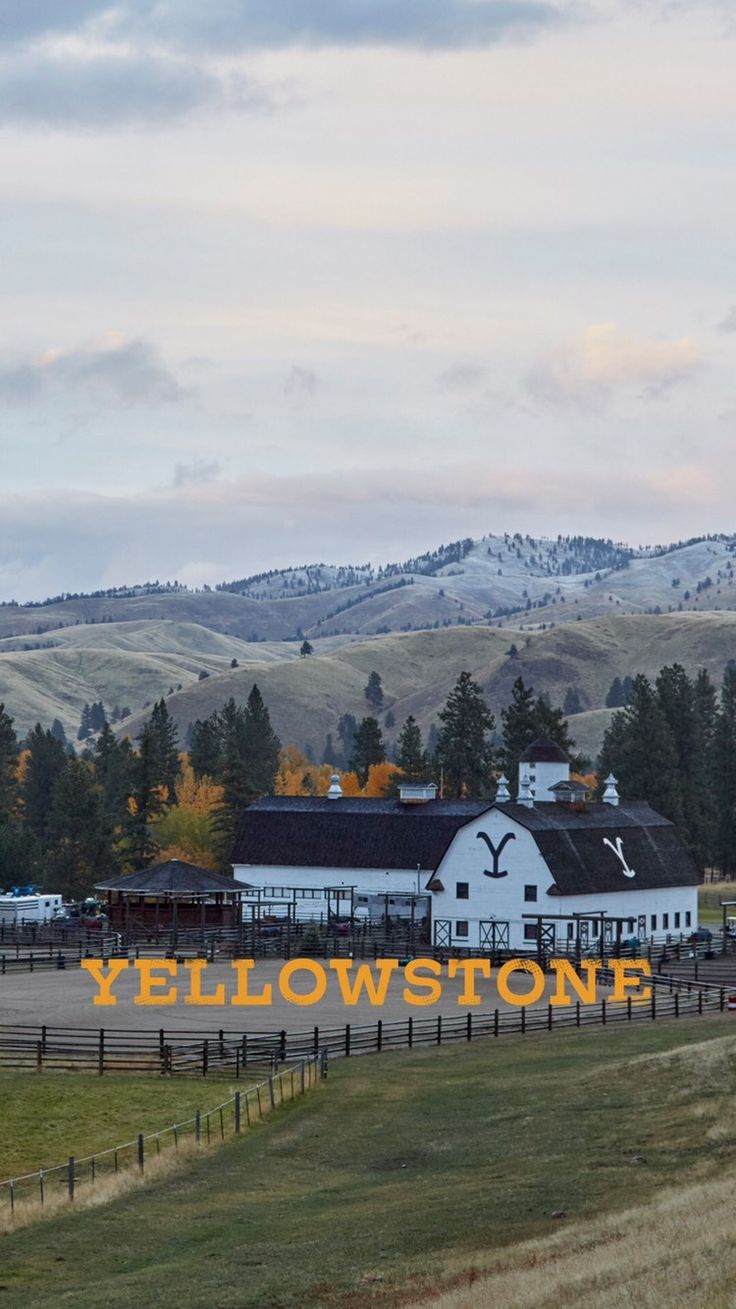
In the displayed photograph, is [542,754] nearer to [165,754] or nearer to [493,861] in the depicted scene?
[493,861]

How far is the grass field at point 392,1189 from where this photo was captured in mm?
27781

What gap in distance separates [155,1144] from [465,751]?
345 ft

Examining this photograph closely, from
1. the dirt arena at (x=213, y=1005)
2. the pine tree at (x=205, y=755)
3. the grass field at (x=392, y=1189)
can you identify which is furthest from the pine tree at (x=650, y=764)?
the grass field at (x=392, y=1189)

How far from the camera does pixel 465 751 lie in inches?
5694

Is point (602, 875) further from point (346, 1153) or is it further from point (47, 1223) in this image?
point (47, 1223)

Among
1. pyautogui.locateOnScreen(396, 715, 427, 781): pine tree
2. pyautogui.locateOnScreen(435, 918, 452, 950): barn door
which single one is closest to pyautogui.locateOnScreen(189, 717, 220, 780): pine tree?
pyautogui.locateOnScreen(396, 715, 427, 781): pine tree

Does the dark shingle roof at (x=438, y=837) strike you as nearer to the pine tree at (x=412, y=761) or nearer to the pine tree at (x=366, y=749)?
the pine tree at (x=412, y=761)

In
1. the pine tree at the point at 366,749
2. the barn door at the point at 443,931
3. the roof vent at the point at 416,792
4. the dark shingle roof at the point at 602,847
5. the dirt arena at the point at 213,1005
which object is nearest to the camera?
the dirt arena at the point at 213,1005

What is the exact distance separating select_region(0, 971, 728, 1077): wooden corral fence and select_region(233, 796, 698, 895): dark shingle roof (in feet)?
83.4

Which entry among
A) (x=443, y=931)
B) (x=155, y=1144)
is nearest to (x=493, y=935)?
(x=443, y=931)

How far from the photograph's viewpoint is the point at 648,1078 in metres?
43.4

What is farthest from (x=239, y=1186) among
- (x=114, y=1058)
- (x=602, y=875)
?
(x=602, y=875)

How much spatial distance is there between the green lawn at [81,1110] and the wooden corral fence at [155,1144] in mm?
706

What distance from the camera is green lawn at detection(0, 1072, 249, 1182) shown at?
4088cm
